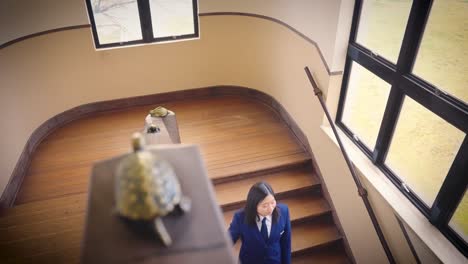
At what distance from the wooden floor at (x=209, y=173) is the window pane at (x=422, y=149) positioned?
135 centimetres

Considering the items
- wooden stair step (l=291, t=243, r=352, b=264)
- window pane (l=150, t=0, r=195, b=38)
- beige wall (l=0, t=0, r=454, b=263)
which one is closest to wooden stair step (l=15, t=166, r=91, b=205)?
beige wall (l=0, t=0, r=454, b=263)

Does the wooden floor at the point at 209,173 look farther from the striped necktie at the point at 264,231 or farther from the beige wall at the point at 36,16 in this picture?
the beige wall at the point at 36,16

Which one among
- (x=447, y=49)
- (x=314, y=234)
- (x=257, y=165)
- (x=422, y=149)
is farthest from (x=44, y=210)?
(x=447, y=49)

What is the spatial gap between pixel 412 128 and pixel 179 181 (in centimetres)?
238

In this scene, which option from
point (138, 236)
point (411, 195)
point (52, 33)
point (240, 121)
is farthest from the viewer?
point (240, 121)

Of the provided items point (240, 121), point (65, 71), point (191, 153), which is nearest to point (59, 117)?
point (65, 71)

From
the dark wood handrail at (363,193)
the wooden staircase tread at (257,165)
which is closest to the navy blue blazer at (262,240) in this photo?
the dark wood handrail at (363,193)

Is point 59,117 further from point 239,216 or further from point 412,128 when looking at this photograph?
point 412,128

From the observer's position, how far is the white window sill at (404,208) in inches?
101

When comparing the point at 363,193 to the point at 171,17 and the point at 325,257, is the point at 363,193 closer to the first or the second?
the point at 325,257

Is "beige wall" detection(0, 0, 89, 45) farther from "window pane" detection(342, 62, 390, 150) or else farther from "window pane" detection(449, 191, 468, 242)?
"window pane" detection(449, 191, 468, 242)

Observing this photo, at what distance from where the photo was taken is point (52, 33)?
4.43 metres

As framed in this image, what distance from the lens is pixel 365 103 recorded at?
3.47 metres

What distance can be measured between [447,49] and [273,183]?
2.37m
